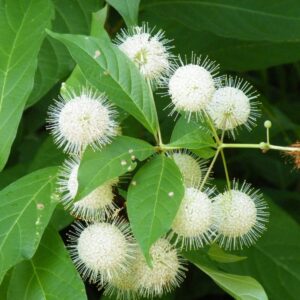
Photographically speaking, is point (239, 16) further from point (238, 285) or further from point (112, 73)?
point (238, 285)

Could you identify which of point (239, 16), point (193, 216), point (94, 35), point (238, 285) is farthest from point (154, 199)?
point (239, 16)

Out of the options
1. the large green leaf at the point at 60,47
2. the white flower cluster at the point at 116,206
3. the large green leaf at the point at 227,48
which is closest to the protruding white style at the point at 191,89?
the white flower cluster at the point at 116,206

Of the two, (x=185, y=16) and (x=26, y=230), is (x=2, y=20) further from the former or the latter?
(x=185, y=16)

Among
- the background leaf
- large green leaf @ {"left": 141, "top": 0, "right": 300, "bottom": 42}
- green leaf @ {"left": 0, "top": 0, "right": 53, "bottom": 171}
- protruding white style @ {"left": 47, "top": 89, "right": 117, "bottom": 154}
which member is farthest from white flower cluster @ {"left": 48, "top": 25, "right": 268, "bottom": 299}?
the background leaf

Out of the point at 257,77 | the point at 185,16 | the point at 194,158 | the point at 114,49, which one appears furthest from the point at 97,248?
the point at 257,77

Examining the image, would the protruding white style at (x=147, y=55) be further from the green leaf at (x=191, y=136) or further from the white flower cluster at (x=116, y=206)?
the green leaf at (x=191, y=136)

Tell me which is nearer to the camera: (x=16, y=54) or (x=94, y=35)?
(x=94, y=35)
